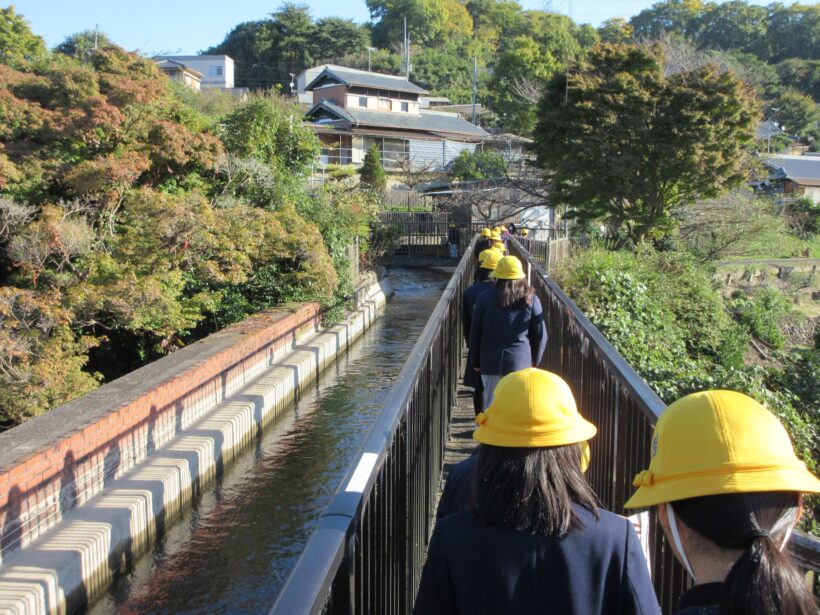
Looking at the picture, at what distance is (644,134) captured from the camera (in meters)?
17.9

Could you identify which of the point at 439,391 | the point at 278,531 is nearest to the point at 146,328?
the point at 278,531

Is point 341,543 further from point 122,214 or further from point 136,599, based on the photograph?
point 122,214

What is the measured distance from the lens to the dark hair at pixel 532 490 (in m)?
1.73

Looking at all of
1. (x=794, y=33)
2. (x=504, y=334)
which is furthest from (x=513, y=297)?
(x=794, y=33)

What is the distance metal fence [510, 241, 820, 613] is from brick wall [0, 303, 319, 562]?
4.85 m

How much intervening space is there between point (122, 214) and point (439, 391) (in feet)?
38.1

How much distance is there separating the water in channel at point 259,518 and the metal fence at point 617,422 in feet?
10.6

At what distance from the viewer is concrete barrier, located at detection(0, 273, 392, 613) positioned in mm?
6777

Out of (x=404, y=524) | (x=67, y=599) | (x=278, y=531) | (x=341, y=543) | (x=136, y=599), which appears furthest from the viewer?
(x=278, y=531)

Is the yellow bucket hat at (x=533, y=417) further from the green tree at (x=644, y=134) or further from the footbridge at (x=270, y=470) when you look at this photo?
the green tree at (x=644, y=134)

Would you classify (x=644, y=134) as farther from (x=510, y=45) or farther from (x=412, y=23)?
(x=412, y=23)

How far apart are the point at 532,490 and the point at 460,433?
14.7ft

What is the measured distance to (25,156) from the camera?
14008 millimetres

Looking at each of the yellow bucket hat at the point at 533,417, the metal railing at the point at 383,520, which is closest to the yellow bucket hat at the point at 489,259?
the metal railing at the point at 383,520
